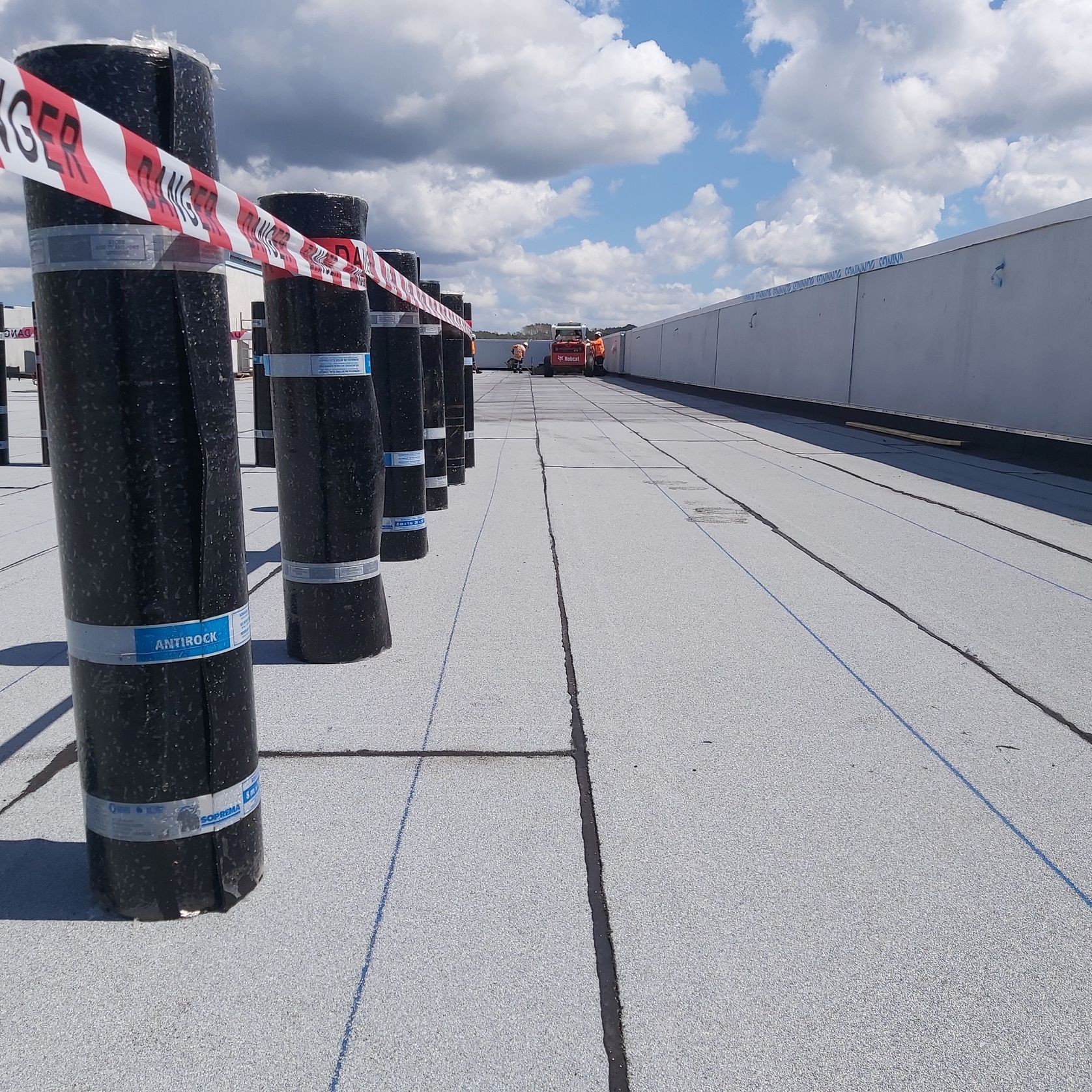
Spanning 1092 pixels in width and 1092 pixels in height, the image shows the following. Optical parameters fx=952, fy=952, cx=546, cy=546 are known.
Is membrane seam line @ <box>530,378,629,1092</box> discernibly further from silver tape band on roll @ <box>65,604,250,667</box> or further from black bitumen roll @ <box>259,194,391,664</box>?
silver tape band on roll @ <box>65,604,250,667</box>

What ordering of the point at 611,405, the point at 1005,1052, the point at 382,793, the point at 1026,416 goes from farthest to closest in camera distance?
1. the point at 611,405
2. the point at 1026,416
3. the point at 382,793
4. the point at 1005,1052

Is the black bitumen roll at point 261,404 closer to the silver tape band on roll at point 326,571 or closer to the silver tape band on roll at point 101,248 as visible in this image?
the silver tape band on roll at point 326,571

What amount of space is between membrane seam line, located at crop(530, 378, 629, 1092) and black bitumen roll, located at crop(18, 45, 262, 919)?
3.44ft

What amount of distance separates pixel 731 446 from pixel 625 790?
13.3 m

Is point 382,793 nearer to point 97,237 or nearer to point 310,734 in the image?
point 310,734

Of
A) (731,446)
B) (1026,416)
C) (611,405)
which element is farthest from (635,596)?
(611,405)

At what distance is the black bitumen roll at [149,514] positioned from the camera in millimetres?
2391

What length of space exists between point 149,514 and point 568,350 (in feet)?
201

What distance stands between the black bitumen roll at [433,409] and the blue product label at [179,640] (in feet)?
17.5

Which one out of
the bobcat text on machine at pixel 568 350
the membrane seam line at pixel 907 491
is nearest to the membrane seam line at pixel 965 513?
the membrane seam line at pixel 907 491

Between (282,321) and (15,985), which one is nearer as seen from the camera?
(15,985)

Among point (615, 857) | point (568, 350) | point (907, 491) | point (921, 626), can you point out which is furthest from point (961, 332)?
point (568, 350)

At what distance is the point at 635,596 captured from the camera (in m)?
6.26

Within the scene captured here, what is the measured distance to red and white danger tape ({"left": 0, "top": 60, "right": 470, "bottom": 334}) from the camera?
1836 mm
